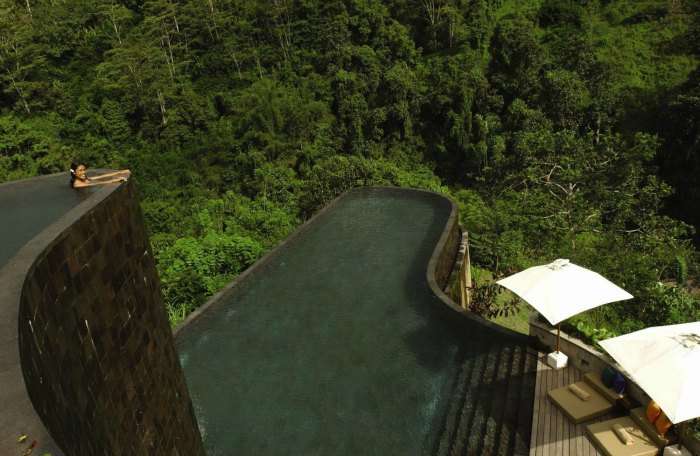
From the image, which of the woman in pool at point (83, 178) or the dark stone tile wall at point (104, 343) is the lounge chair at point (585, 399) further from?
the woman in pool at point (83, 178)

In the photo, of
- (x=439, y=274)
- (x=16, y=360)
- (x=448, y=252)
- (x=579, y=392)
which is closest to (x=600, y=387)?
(x=579, y=392)

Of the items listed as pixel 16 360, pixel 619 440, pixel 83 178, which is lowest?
pixel 619 440

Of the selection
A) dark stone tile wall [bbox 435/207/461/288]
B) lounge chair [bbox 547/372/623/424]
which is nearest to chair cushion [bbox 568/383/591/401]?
lounge chair [bbox 547/372/623/424]

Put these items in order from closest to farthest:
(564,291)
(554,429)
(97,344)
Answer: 1. (97,344)
2. (554,429)
3. (564,291)

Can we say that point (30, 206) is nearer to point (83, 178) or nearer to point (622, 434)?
point (83, 178)

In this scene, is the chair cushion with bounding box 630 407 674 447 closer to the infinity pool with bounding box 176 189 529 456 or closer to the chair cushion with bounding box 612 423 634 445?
the chair cushion with bounding box 612 423 634 445

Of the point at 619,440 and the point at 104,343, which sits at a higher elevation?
the point at 104,343
